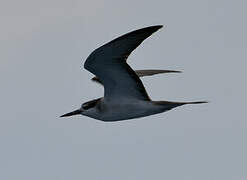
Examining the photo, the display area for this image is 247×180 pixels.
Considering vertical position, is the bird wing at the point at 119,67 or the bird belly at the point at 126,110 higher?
the bird wing at the point at 119,67

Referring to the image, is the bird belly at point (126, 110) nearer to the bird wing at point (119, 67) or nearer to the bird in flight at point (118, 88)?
the bird in flight at point (118, 88)

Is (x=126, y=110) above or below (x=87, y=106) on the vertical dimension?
above

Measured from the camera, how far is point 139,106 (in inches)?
808

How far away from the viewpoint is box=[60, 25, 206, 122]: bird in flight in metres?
19.2

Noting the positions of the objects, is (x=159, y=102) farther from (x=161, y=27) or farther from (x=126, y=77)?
(x=161, y=27)

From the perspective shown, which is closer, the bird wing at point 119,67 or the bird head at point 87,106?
the bird wing at point 119,67

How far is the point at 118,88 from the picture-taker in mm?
20531

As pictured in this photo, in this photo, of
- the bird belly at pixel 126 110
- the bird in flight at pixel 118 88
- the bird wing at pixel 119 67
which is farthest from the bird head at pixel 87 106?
the bird wing at pixel 119 67

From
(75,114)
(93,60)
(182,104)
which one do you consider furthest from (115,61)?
(75,114)

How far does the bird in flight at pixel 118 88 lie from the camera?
19.2m

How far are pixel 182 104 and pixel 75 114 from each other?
404cm

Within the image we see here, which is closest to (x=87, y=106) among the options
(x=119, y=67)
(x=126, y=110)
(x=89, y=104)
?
(x=89, y=104)

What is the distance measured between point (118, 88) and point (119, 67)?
2.98 feet

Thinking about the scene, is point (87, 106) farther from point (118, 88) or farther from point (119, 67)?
point (119, 67)
